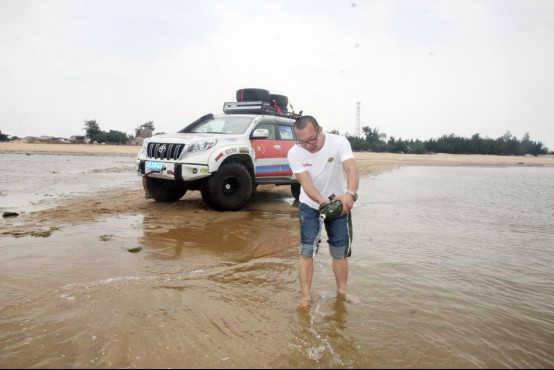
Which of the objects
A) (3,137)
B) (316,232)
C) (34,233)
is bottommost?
(34,233)

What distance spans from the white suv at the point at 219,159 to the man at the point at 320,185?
3.53 m

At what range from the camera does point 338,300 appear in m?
3.28

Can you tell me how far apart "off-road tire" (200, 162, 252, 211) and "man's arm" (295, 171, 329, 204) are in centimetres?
361

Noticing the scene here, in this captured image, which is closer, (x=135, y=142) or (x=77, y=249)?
(x=77, y=249)

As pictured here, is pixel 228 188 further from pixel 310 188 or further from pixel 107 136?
pixel 107 136

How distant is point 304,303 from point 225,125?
5.33 m

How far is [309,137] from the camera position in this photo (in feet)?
10.4

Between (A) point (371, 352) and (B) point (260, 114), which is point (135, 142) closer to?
(B) point (260, 114)

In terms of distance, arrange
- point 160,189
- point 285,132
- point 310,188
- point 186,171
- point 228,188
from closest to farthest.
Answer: point 310,188, point 186,171, point 228,188, point 160,189, point 285,132

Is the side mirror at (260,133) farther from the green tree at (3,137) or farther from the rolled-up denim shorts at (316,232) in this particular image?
the green tree at (3,137)

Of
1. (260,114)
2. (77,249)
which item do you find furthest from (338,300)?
(260,114)

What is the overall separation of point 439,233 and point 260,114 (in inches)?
179

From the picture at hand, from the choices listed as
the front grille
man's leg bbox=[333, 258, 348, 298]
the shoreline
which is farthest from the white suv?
the shoreline

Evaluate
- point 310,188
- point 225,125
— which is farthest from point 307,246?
point 225,125
